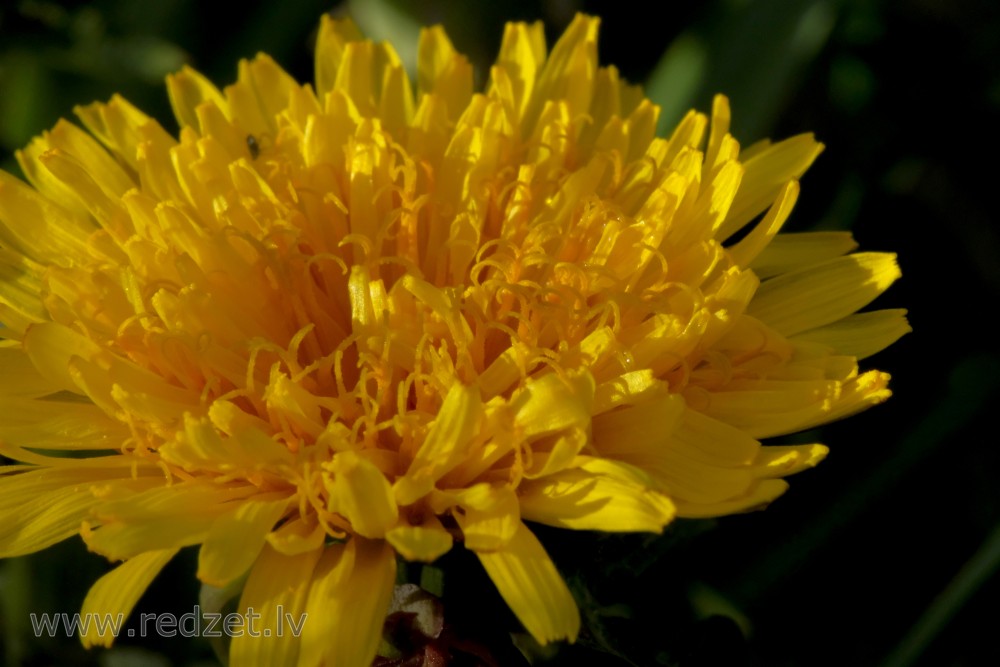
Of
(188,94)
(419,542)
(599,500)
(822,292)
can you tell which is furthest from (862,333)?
(188,94)

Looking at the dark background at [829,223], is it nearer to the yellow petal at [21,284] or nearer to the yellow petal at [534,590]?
the yellow petal at [534,590]

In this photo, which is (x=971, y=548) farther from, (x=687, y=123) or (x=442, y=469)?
(x=442, y=469)

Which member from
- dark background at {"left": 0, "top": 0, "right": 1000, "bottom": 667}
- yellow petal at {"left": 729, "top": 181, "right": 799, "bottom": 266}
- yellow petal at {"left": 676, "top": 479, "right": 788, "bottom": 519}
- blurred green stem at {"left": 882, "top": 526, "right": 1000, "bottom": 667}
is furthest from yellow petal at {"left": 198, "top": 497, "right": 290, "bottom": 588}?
blurred green stem at {"left": 882, "top": 526, "right": 1000, "bottom": 667}

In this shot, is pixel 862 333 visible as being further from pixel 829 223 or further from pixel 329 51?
pixel 329 51

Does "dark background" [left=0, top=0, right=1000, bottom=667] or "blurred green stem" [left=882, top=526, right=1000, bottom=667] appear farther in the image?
"dark background" [left=0, top=0, right=1000, bottom=667]

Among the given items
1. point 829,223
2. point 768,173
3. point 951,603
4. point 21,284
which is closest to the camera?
point 21,284

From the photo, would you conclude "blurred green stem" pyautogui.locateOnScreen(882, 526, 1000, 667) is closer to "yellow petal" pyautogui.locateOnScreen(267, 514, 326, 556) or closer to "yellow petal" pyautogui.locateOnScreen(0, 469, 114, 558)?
"yellow petal" pyautogui.locateOnScreen(267, 514, 326, 556)
